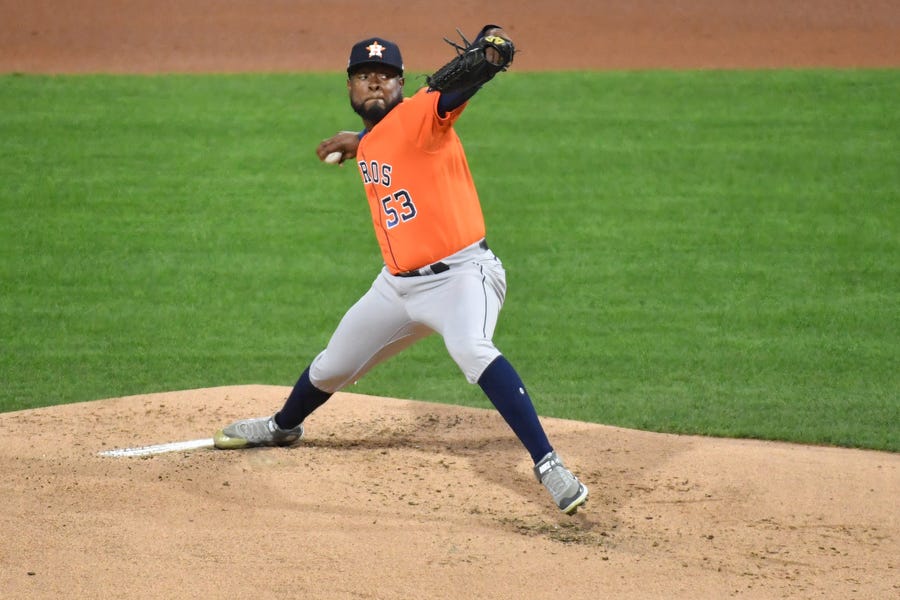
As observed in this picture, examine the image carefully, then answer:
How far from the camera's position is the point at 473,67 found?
14.1 feet

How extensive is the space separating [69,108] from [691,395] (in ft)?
25.0

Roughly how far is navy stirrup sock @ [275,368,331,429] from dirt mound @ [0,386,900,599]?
139 millimetres

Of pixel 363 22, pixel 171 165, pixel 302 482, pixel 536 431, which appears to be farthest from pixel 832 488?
pixel 363 22

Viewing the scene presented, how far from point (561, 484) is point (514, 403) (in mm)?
355

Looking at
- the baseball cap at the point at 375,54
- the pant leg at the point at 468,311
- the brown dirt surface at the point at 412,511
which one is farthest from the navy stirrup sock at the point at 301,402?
the baseball cap at the point at 375,54

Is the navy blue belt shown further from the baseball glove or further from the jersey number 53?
the baseball glove

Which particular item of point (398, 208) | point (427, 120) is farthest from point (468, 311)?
point (427, 120)

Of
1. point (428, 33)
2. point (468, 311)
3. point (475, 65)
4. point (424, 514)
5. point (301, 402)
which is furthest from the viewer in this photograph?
point (428, 33)

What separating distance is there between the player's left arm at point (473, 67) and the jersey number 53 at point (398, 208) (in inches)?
17.0

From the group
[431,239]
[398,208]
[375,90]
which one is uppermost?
[375,90]

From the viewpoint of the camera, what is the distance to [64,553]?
12.8 feet

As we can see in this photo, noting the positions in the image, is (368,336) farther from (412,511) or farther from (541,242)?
(541,242)

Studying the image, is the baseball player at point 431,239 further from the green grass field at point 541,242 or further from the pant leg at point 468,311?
the green grass field at point 541,242

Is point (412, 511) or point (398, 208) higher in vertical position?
point (398, 208)
